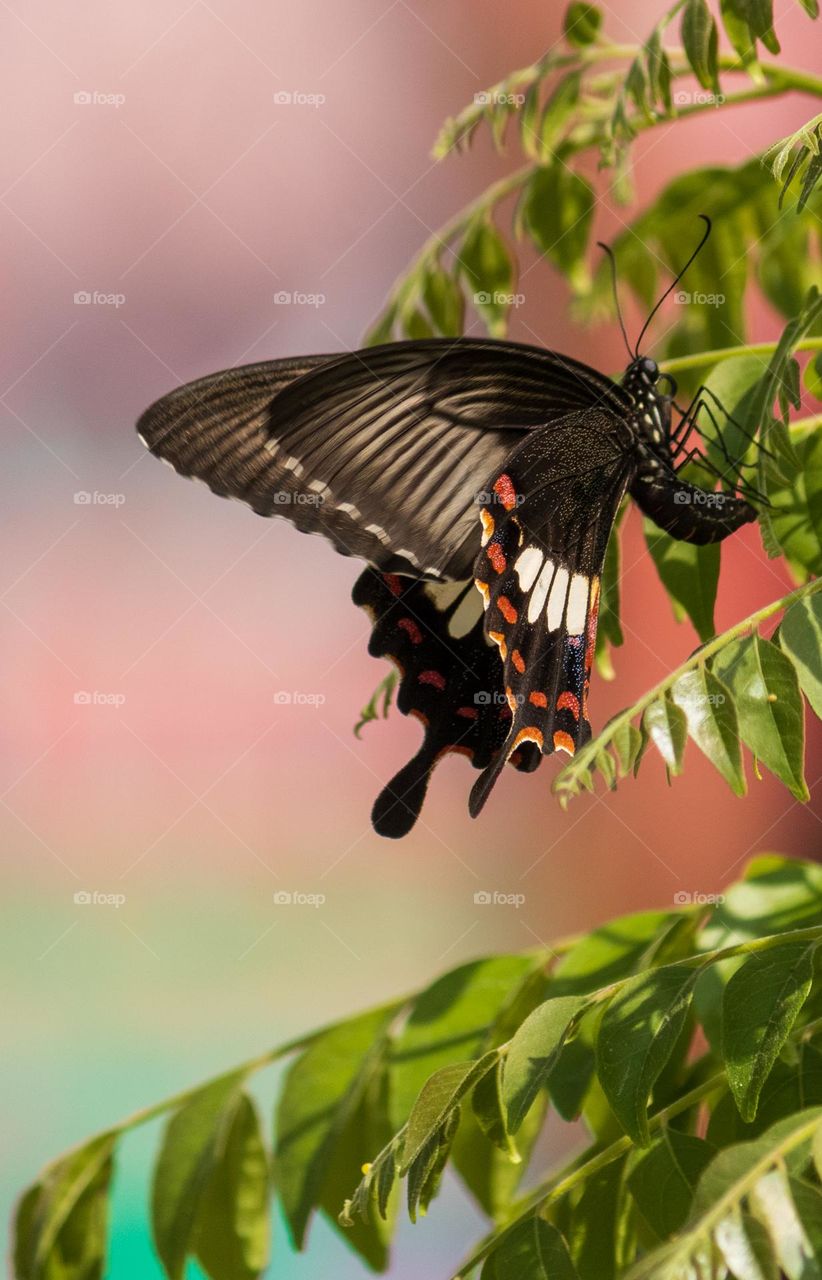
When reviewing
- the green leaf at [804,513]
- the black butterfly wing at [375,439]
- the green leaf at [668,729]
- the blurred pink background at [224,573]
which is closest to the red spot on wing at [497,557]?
the black butterfly wing at [375,439]

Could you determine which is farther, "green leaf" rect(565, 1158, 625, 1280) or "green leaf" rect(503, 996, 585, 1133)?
"green leaf" rect(565, 1158, 625, 1280)

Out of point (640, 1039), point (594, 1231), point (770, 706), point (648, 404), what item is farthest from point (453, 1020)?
point (648, 404)

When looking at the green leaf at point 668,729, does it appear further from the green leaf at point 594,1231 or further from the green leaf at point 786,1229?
the green leaf at point 594,1231

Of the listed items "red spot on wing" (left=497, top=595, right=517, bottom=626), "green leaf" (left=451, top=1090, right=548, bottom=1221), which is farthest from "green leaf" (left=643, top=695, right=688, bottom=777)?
"green leaf" (left=451, top=1090, right=548, bottom=1221)

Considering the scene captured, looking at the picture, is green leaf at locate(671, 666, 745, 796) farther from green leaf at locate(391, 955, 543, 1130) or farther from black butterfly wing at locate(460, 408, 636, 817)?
green leaf at locate(391, 955, 543, 1130)

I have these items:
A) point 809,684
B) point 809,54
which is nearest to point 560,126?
point 809,684

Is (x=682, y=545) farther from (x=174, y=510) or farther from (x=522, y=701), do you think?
(x=174, y=510)
